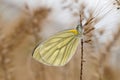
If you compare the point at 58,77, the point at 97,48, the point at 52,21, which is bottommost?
the point at 58,77

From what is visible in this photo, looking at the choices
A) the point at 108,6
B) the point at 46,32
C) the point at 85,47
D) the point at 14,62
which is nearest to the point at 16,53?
the point at 14,62

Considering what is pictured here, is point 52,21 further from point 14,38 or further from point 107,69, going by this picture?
point 107,69

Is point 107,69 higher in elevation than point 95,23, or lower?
lower
